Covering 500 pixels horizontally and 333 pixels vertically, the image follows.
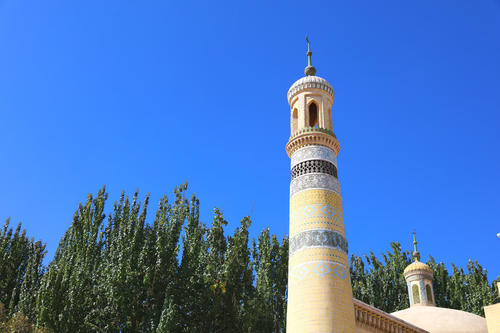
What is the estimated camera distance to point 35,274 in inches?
673

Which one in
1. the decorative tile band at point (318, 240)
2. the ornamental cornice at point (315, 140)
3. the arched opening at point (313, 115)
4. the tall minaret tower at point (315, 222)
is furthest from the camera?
the arched opening at point (313, 115)

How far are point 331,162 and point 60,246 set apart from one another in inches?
455

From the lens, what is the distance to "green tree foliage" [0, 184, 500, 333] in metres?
12.9

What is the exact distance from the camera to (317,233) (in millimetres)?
9766

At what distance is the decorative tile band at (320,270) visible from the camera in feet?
30.6

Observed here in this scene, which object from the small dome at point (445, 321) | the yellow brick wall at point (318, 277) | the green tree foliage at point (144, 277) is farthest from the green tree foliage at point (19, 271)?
the small dome at point (445, 321)

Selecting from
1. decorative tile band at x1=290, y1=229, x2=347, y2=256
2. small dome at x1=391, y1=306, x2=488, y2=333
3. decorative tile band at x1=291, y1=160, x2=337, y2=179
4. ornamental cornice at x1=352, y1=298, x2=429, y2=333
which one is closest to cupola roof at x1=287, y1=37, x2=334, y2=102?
decorative tile band at x1=291, y1=160, x2=337, y2=179

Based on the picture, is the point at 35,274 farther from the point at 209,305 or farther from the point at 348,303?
the point at 348,303

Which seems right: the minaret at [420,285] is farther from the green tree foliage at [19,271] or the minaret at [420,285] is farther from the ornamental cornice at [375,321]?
the green tree foliage at [19,271]

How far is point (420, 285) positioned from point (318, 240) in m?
10.4

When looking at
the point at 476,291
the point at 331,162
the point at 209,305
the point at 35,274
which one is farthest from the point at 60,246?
the point at 476,291

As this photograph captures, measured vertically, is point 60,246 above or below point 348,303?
above

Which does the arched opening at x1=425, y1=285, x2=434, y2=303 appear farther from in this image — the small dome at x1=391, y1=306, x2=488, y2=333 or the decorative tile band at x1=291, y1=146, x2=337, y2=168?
the decorative tile band at x1=291, y1=146, x2=337, y2=168

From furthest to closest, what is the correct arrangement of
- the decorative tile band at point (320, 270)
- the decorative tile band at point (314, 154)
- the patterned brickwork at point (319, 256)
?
the decorative tile band at point (314, 154) < the patterned brickwork at point (319, 256) < the decorative tile band at point (320, 270)
